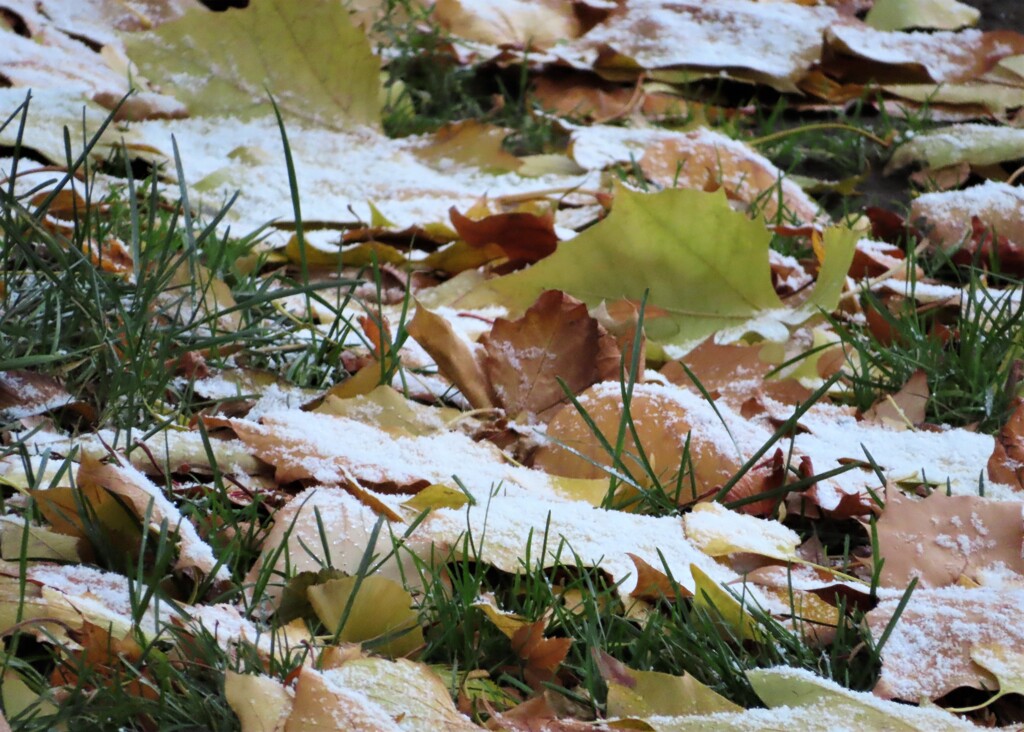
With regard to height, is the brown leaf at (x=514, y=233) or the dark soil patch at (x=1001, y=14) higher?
the dark soil patch at (x=1001, y=14)

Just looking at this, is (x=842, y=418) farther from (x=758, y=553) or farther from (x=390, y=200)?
(x=390, y=200)

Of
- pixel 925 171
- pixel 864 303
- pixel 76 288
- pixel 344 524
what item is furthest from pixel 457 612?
pixel 925 171

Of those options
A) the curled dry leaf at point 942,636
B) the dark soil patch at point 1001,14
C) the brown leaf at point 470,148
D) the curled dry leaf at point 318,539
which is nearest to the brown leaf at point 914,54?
the dark soil patch at point 1001,14

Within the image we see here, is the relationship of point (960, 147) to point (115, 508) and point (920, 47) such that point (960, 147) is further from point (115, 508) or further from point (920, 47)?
point (115, 508)

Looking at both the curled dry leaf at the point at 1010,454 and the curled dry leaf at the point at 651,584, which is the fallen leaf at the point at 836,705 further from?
the curled dry leaf at the point at 1010,454

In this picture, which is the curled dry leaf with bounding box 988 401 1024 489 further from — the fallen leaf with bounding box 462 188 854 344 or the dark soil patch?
the dark soil patch

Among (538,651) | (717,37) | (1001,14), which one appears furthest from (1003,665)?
(1001,14)
